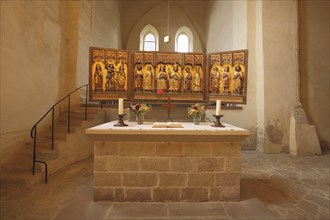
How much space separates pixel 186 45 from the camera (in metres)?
13.3

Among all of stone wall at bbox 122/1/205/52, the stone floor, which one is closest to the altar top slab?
the stone floor

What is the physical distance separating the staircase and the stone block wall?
1824 millimetres

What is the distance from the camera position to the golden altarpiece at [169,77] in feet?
13.0

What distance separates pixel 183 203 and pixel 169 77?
242cm

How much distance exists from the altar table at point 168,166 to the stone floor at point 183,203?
155 mm

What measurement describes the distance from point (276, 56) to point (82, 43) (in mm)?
6620

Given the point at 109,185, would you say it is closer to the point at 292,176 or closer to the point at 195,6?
the point at 292,176

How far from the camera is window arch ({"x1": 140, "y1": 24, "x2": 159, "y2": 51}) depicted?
13031 millimetres

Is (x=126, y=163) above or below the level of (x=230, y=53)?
below

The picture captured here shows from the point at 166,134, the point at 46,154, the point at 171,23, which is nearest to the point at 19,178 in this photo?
the point at 46,154

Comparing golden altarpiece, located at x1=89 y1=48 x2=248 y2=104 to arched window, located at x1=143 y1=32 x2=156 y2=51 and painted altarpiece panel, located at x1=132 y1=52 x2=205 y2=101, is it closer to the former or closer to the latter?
painted altarpiece panel, located at x1=132 y1=52 x2=205 y2=101

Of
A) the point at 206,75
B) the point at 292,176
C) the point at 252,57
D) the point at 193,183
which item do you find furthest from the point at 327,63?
the point at 193,183

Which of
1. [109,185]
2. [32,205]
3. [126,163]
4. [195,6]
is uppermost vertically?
[195,6]

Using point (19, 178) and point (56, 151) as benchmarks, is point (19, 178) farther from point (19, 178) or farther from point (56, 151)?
point (56, 151)
